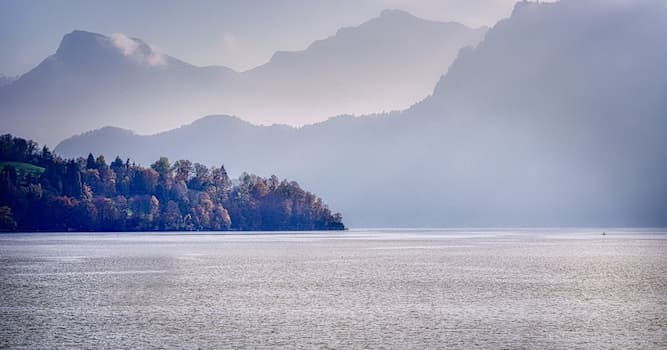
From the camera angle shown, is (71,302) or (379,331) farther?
(71,302)

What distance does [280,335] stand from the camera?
47.3 metres

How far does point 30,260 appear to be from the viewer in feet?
391

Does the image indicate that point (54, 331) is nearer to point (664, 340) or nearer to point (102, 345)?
point (102, 345)

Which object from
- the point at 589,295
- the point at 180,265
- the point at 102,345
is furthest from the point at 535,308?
the point at 180,265

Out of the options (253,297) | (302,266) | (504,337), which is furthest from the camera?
(302,266)

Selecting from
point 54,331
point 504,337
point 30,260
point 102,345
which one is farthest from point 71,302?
point 30,260

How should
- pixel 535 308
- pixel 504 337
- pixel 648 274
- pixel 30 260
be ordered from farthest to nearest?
pixel 30 260 < pixel 648 274 < pixel 535 308 < pixel 504 337

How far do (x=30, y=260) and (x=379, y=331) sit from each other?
8868 centimetres

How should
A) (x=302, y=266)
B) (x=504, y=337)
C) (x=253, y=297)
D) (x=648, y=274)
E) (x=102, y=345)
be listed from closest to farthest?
(x=102, y=345)
(x=504, y=337)
(x=253, y=297)
(x=648, y=274)
(x=302, y=266)

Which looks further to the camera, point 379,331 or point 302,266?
point 302,266

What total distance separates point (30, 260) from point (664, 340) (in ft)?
337

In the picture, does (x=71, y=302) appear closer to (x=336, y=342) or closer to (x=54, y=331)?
(x=54, y=331)

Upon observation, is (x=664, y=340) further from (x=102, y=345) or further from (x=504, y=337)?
(x=102, y=345)

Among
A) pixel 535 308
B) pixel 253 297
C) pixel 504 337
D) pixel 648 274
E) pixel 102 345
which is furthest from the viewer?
pixel 648 274
